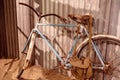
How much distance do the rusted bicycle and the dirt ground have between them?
2.08 feet

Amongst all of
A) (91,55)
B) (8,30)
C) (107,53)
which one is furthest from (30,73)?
(107,53)

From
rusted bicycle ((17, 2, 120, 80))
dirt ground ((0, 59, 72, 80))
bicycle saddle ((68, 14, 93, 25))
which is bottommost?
dirt ground ((0, 59, 72, 80))

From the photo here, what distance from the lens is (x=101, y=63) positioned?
5258 mm

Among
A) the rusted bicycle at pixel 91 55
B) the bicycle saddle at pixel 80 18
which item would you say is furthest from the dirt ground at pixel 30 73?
the bicycle saddle at pixel 80 18

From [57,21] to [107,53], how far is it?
1.35 m

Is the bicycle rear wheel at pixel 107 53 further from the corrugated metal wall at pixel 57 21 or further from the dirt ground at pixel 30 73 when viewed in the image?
the dirt ground at pixel 30 73

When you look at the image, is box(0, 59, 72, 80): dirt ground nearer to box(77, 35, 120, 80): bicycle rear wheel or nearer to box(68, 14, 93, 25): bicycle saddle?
box(77, 35, 120, 80): bicycle rear wheel

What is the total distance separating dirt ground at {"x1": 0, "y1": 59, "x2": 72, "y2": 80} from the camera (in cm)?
596

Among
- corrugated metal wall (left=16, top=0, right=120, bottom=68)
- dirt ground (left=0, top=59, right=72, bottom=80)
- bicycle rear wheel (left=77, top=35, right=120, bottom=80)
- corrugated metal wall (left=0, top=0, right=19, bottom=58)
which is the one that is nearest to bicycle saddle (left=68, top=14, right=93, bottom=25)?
corrugated metal wall (left=16, top=0, right=120, bottom=68)

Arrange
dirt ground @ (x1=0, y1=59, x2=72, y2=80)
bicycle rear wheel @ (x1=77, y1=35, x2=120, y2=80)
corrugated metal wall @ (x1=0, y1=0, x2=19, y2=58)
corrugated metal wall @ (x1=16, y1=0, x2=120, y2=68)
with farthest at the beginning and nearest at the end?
corrugated metal wall @ (x1=0, y1=0, x2=19, y2=58) → dirt ground @ (x1=0, y1=59, x2=72, y2=80) → bicycle rear wheel @ (x1=77, y1=35, x2=120, y2=80) → corrugated metal wall @ (x1=16, y1=0, x2=120, y2=68)

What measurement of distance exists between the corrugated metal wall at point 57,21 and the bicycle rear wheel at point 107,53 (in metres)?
0.16

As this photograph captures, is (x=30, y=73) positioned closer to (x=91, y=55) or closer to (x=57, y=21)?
(x=57, y=21)

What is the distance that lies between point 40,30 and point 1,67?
1391 millimetres

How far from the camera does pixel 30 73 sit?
243 inches
